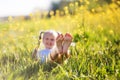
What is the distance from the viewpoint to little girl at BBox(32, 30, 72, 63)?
1.95m

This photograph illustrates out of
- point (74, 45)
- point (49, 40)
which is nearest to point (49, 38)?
point (49, 40)

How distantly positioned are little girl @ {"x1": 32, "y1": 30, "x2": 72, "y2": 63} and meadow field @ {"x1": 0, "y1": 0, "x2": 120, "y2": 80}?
1.6 inches

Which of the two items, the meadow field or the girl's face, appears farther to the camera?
the girl's face

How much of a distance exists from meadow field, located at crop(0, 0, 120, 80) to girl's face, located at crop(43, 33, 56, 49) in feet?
0.31

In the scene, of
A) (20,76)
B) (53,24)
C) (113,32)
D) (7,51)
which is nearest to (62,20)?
(53,24)

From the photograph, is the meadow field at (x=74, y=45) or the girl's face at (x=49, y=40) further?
the girl's face at (x=49, y=40)

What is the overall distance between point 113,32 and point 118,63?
47 centimetres

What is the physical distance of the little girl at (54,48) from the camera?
1948 millimetres

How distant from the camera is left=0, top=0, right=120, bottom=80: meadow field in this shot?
1864mm

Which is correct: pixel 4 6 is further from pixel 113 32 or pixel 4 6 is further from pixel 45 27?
pixel 113 32

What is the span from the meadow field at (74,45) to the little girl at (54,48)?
1.6 inches

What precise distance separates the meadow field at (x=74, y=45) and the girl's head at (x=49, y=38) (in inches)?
3.8

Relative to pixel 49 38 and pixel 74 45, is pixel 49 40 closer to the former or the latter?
pixel 49 38

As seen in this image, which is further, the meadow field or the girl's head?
the girl's head
